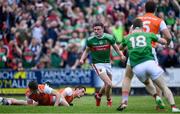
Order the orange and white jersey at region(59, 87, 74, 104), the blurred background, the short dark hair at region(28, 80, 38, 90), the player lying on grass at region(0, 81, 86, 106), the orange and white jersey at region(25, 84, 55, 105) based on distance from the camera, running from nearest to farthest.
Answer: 1. the short dark hair at region(28, 80, 38, 90)
2. the orange and white jersey at region(25, 84, 55, 105)
3. the player lying on grass at region(0, 81, 86, 106)
4. the orange and white jersey at region(59, 87, 74, 104)
5. the blurred background

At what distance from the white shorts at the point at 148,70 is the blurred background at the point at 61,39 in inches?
508

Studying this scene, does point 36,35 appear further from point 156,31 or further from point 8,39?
point 156,31

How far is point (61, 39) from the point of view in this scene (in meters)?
31.6

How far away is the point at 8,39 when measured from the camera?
103ft

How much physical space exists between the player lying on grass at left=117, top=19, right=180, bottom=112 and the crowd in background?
13187 millimetres

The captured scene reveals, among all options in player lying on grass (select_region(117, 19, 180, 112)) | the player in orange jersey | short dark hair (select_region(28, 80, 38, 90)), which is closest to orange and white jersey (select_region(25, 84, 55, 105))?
short dark hair (select_region(28, 80, 38, 90))

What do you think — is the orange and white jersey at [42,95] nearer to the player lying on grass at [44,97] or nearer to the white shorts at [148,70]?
the player lying on grass at [44,97]

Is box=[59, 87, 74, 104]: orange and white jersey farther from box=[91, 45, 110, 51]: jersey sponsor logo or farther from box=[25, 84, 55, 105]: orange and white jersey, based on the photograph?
box=[91, 45, 110, 51]: jersey sponsor logo

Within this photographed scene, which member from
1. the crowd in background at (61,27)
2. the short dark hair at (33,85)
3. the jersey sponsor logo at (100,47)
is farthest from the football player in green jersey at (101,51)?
the crowd in background at (61,27)

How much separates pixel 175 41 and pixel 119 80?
3.32m

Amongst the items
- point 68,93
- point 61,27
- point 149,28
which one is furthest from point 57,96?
point 61,27

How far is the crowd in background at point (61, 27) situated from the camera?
3041 cm

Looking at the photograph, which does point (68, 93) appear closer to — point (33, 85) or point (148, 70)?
point (33, 85)

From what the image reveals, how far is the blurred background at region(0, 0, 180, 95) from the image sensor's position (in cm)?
3009
